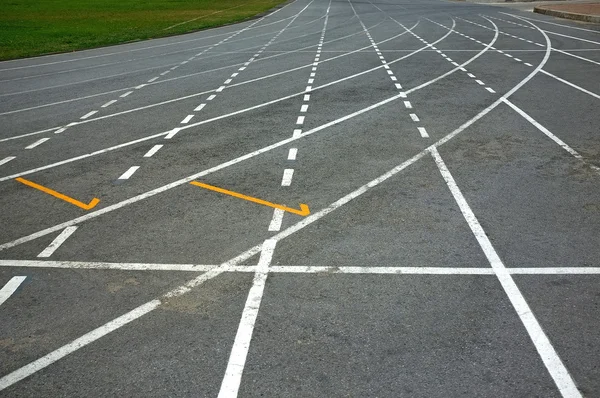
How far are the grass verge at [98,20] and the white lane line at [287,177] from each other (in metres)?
20.1

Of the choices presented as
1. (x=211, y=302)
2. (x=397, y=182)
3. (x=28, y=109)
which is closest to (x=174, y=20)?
(x=28, y=109)

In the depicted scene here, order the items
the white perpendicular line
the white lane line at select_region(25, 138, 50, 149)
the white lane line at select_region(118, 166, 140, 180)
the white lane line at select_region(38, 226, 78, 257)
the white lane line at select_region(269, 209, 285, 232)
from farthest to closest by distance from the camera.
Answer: the white lane line at select_region(25, 138, 50, 149)
the white lane line at select_region(118, 166, 140, 180)
the white lane line at select_region(269, 209, 285, 232)
the white lane line at select_region(38, 226, 78, 257)
the white perpendicular line

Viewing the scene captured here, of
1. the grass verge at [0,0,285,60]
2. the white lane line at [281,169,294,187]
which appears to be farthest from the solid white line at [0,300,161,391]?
the grass verge at [0,0,285,60]

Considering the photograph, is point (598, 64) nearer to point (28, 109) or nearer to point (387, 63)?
point (387, 63)

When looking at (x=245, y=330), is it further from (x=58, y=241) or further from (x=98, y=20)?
(x=98, y=20)

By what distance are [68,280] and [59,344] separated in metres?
1.22

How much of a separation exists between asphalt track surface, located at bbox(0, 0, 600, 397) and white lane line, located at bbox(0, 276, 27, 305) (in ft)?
0.14

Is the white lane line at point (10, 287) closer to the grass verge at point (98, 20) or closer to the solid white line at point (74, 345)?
the solid white line at point (74, 345)

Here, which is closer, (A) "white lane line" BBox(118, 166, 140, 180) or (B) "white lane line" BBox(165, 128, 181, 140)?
(A) "white lane line" BBox(118, 166, 140, 180)

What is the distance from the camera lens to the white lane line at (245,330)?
471cm

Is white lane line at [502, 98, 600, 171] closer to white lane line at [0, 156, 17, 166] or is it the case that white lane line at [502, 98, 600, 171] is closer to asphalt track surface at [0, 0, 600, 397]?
asphalt track surface at [0, 0, 600, 397]

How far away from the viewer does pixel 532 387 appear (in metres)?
4.61

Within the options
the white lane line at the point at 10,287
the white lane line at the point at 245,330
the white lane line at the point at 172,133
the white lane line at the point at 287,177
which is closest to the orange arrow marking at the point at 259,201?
the white lane line at the point at 287,177

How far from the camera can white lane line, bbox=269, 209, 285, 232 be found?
757 cm
